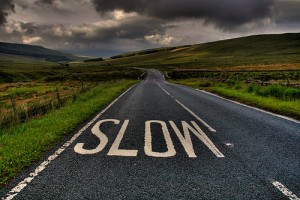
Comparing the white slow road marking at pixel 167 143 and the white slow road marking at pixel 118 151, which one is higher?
the white slow road marking at pixel 118 151

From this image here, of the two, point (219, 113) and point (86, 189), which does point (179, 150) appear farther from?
point (219, 113)

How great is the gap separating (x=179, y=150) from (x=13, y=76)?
109 meters

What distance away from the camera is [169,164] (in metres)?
5.58

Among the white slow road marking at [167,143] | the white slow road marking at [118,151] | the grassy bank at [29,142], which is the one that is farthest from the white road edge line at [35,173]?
the white slow road marking at [167,143]

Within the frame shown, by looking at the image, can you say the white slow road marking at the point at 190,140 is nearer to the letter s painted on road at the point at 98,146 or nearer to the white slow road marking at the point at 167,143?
the white slow road marking at the point at 167,143

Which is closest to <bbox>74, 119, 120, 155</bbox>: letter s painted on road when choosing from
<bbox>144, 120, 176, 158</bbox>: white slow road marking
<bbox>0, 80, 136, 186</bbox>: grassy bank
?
<bbox>0, 80, 136, 186</bbox>: grassy bank

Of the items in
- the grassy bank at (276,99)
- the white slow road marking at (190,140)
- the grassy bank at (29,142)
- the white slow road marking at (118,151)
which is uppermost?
the grassy bank at (29,142)

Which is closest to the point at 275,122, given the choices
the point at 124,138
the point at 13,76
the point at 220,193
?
the point at 124,138

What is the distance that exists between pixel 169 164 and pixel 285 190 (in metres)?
2.02

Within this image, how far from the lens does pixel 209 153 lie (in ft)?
20.8

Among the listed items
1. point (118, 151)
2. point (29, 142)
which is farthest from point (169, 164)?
point (29, 142)

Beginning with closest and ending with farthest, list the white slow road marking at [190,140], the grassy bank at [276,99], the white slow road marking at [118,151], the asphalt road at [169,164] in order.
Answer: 1. the asphalt road at [169,164]
2. the white slow road marking at [118,151]
3. the white slow road marking at [190,140]
4. the grassy bank at [276,99]

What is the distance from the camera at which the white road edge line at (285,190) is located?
4.21 m

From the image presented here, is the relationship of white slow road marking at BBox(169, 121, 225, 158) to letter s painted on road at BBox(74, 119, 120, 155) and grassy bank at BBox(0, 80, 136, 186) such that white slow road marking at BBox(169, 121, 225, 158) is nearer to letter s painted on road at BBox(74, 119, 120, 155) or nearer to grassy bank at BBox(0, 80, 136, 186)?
letter s painted on road at BBox(74, 119, 120, 155)
